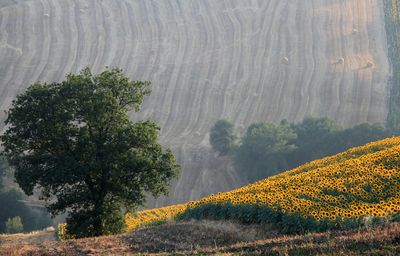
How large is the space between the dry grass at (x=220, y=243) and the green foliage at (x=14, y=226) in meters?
35.1

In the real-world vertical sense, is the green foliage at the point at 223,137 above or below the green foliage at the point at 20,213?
above

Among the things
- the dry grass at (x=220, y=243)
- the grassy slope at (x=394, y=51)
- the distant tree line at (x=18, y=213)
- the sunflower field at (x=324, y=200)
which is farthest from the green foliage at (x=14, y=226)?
the grassy slope at (x=394, y=51)

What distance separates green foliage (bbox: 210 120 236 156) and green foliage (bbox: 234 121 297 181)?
2.97m

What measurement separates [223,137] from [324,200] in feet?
175

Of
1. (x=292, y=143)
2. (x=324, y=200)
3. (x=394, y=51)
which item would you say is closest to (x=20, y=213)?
(x=292, y=143)

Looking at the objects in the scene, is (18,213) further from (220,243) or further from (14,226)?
(220,243)

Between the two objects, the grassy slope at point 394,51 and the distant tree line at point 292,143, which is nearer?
the distant tree line at point 292,143

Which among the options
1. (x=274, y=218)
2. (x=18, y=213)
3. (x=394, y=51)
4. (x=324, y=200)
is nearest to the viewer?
(x=274, y=218)

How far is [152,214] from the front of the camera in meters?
42.2

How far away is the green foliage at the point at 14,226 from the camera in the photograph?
55419 millimetres

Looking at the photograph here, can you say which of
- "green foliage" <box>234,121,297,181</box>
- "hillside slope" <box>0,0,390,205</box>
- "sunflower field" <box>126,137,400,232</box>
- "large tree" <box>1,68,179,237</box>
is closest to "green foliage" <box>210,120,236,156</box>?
"hillside slope" <box>0,0,390,205</box>

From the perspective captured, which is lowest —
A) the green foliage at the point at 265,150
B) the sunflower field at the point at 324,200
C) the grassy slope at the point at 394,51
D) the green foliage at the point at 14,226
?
the green foliage at the point at 14,226

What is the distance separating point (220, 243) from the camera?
2125cm

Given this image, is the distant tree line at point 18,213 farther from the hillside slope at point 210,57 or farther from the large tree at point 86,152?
the large tree at point 86,152
